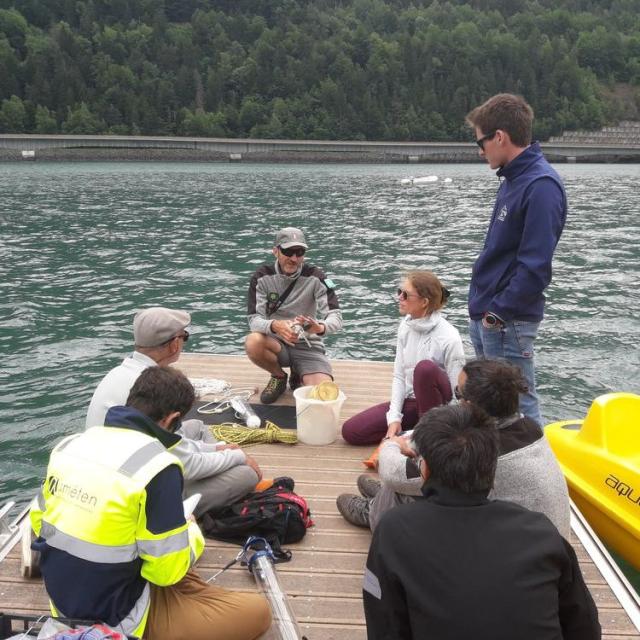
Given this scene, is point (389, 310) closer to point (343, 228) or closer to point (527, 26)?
point (343, 228)

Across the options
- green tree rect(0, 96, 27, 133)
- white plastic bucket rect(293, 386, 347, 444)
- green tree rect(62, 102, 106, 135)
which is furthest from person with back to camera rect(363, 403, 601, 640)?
green tree rect(62, 102, 106, 135)

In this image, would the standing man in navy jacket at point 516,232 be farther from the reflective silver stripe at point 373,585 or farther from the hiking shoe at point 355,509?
the reflective silver stripe at point 373,585

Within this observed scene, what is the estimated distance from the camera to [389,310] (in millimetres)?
14391

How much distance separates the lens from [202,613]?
3.18 m

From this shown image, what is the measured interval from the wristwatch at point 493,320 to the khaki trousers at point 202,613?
2.50m

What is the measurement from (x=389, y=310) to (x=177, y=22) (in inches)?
7622

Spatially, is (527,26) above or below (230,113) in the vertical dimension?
above

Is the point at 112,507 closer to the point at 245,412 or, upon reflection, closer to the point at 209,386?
the point at 245,412

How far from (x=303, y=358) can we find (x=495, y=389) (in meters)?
3.95

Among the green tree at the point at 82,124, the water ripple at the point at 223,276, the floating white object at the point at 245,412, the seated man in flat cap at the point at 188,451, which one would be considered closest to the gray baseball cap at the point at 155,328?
the seated man in flat cap at the point at 188,451

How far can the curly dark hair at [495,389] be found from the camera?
10.5 ft

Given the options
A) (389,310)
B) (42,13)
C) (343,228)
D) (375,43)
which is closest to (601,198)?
(343,228)

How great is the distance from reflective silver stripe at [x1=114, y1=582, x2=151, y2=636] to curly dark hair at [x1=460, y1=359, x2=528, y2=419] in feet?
5.57

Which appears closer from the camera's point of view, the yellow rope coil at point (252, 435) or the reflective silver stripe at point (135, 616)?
the reflective silver stripe at point (135, 616)
